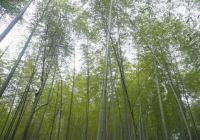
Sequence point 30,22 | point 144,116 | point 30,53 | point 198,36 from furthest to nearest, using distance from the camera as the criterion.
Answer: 1. point 144,116
2. point 30,53
3. point 30,22
4. point 198,36

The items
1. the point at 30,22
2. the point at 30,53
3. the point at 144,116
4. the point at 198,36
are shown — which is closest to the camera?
the point at 198,36

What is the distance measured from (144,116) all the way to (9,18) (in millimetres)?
6666

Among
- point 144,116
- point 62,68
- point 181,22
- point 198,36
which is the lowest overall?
point 144,116

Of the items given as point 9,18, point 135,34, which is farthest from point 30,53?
point 135,34

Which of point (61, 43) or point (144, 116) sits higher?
point (61, 43)

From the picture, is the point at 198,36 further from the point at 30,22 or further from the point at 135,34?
the point at 30,22

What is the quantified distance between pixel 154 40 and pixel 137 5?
1.22 m

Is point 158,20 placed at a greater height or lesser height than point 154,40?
greater

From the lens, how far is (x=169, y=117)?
8.82m

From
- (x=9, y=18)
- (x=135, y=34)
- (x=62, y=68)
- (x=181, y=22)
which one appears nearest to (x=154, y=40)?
(x=135, y=34)

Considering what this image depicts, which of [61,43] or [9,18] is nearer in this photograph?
[9,18]

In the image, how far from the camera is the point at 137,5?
5965mm

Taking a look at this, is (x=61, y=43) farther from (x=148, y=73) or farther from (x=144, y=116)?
(x=144, y=116)

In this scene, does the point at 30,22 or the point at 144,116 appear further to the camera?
the point at 144,116
